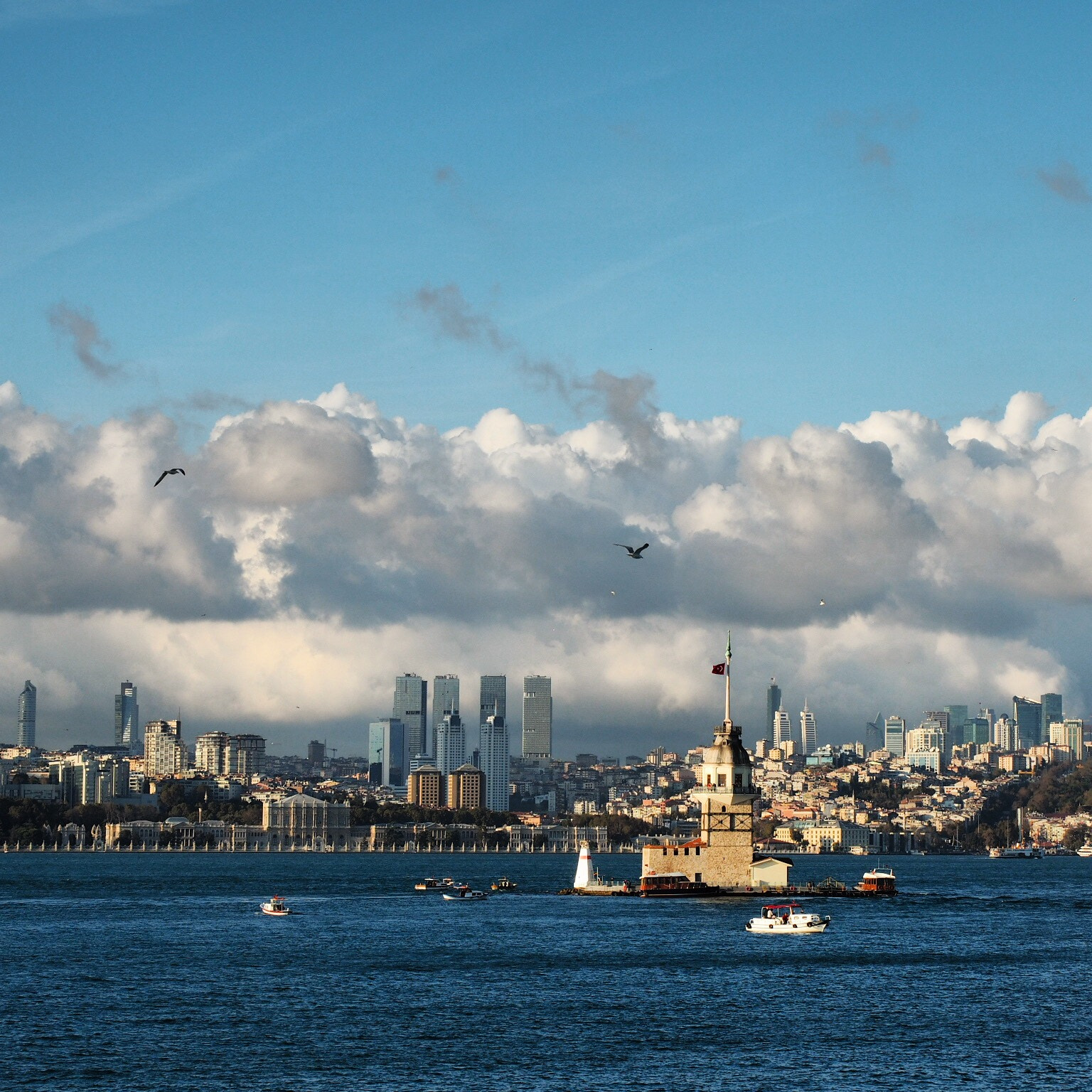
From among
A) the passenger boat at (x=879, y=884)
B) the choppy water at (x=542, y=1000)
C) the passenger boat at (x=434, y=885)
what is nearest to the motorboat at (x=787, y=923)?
the choppy water at (x=542, y=1000)

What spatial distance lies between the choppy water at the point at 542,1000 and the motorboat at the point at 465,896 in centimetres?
847

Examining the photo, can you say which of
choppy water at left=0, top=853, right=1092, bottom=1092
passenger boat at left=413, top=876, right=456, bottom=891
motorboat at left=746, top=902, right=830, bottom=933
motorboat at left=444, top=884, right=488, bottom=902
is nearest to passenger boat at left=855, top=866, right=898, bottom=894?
choppy water at left=0, top=853, right=1092, bottom=1092

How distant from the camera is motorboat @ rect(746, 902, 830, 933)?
78.6m

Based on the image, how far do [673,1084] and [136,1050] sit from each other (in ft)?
44.7

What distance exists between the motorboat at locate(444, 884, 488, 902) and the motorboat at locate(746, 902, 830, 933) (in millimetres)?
29291

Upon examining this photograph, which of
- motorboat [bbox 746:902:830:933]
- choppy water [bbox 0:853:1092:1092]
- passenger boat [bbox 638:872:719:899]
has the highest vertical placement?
passenger boat [bbox 638:872:719:899]

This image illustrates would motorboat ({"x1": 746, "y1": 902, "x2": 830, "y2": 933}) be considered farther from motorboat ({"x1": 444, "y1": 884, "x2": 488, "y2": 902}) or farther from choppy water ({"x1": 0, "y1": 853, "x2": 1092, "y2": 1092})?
motorboat ({"x1": 444, "y1": 884, "x2": 488, "y2": 902})

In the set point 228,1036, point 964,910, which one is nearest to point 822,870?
point 964,910

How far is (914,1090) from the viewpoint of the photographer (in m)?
42.5

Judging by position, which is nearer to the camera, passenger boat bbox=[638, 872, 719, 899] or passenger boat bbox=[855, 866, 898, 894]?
passenger boat bbox=[638, 872, 719, 899]

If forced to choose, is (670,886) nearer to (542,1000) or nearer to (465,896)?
(465,896)

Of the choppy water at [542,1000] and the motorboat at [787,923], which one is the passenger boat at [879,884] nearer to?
the choppy water at [542,1000]

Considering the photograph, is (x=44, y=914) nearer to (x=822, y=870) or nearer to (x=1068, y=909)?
(x=1068, y=909)

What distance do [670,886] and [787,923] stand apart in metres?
20.5
